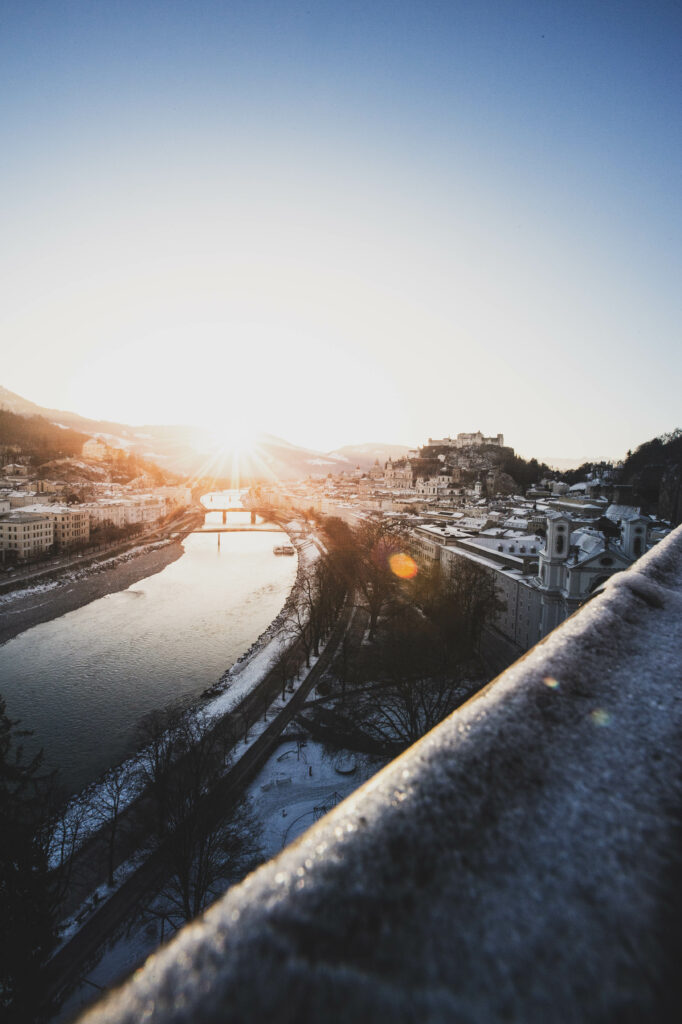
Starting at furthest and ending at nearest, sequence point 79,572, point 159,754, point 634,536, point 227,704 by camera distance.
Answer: point 79,572 → point 634,536 → point 227,704 → point 159,754

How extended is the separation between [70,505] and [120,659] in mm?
33096

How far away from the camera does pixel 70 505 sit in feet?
146

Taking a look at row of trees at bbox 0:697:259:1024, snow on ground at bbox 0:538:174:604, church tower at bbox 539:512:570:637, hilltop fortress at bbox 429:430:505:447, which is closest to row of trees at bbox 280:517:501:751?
church tower at bbox 539:512:570:637

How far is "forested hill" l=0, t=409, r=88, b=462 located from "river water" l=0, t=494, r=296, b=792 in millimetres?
61548

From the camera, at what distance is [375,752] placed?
10.7m

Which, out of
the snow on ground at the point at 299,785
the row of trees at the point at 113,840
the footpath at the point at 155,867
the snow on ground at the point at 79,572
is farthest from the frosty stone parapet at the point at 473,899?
the snow on ground at the point at 79,572

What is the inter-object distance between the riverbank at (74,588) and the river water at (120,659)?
2.79ft

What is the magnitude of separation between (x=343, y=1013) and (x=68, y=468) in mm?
86766

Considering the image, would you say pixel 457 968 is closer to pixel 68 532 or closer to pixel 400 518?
pixel 400 518

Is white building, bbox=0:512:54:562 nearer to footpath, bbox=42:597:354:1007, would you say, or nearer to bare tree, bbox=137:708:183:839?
bare tree, bbox=137:708:183:839

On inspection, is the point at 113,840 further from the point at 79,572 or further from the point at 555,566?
the point at 79,572

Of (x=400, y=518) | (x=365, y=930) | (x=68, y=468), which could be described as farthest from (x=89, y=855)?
(x=68, y=468)

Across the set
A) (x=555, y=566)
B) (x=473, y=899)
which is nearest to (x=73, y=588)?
(x=555, y=566)

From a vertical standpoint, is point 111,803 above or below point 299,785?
below
